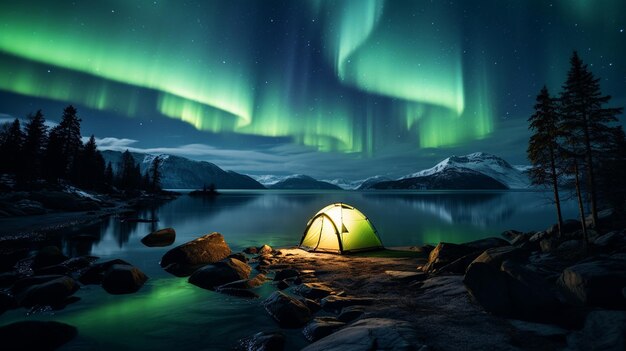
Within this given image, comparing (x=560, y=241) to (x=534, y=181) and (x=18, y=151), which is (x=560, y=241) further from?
(x=18, y=151)

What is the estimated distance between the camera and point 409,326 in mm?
7023

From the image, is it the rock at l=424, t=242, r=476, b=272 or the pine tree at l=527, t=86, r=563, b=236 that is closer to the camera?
the rock at l=424, t=242, r=476, b=272

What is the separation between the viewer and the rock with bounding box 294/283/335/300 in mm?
11008

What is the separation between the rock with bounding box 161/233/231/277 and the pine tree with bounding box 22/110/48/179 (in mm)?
57800

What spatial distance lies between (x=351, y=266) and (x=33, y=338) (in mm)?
11704

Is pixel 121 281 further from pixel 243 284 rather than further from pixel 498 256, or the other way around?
pixel 498 256

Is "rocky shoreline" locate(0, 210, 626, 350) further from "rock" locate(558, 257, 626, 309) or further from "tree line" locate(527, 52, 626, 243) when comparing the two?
"tree line" locate(527, 52, 626, 243)

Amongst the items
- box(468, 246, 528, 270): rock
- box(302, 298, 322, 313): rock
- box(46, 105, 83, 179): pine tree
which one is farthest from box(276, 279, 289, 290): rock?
box(46, 105, 83, 179): pine tree

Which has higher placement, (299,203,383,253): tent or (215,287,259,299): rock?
(299,203,383,253): tent

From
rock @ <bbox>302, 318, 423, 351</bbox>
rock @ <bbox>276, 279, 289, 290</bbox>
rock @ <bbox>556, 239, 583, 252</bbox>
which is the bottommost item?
rock @ <bbox>276, 279, 289, 290</bbox>

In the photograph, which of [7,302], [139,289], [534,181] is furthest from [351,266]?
[534,181]

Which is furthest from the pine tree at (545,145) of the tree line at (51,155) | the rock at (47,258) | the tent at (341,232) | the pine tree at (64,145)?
the pine tree at (64,145)

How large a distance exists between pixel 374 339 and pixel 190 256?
13.5m

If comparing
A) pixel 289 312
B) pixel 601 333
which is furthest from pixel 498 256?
pixel 289 312
